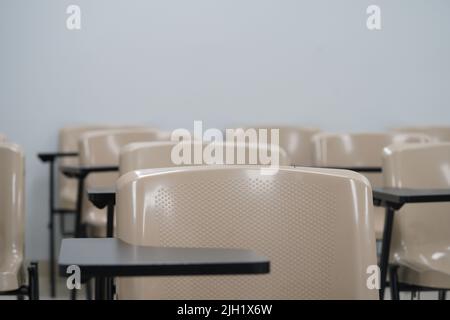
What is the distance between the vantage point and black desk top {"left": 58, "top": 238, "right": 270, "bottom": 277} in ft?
3.38

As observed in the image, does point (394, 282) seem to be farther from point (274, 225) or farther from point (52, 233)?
point (52, 233)

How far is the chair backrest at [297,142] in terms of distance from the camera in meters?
4.50

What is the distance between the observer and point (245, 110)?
4.98m

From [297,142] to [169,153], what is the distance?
83.2 inches

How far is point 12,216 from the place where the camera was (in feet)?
7.22

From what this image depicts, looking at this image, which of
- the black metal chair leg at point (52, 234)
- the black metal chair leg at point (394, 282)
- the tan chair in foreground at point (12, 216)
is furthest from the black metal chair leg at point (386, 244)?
the black metal chair leg at point (52, 234)

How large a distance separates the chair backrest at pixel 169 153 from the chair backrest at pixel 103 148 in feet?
3.34

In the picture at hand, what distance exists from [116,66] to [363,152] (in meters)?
1.85

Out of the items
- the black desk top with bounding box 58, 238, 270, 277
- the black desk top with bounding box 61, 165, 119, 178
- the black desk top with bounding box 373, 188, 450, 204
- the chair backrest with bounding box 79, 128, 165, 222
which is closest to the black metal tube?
the chair backrest with bounding box 79, 128, 165, 222

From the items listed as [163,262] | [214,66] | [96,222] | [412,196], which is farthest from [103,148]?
[163,262]

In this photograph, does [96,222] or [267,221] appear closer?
[267,221]

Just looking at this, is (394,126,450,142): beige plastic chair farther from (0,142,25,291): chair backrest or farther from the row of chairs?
the row of chairs
